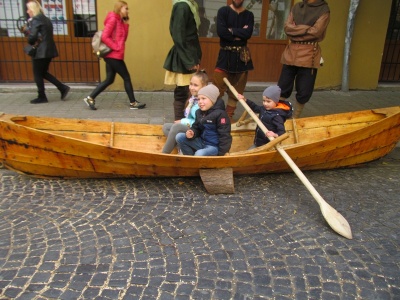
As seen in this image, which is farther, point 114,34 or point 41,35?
point 41,35

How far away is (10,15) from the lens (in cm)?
829

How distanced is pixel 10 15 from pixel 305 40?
6.25 meters

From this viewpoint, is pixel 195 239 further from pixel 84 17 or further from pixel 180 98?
pixel 84 17

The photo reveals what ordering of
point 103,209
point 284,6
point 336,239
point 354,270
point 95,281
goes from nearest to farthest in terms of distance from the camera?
point 95,281 → point 354,270 → point 336,239 → point 103,209 → point 284,6

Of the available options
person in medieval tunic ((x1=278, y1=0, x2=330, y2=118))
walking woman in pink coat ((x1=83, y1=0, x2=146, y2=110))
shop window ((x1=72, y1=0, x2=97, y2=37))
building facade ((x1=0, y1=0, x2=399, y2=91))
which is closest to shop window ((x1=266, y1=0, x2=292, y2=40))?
building facade ((x1=0, y1=0, x2=399, y2=91))

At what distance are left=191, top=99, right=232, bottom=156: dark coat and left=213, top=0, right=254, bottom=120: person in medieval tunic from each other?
5.15 feet

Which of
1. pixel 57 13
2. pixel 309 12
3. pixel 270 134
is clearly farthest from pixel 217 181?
pixel 57 13

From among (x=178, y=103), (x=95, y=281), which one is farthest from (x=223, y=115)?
(x=95, y=281)

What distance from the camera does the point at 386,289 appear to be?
9.72 feet

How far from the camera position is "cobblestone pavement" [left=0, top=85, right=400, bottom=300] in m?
2.93

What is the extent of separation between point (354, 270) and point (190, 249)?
1.35m

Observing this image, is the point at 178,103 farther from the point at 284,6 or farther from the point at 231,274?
the point at 284,6

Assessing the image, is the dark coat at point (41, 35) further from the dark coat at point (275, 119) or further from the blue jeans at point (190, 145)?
the dark coat at point (275, 119)

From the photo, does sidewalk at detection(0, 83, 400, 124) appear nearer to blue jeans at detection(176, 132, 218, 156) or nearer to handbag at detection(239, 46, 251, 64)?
handbag at detection(239, 46, 251, 64)
